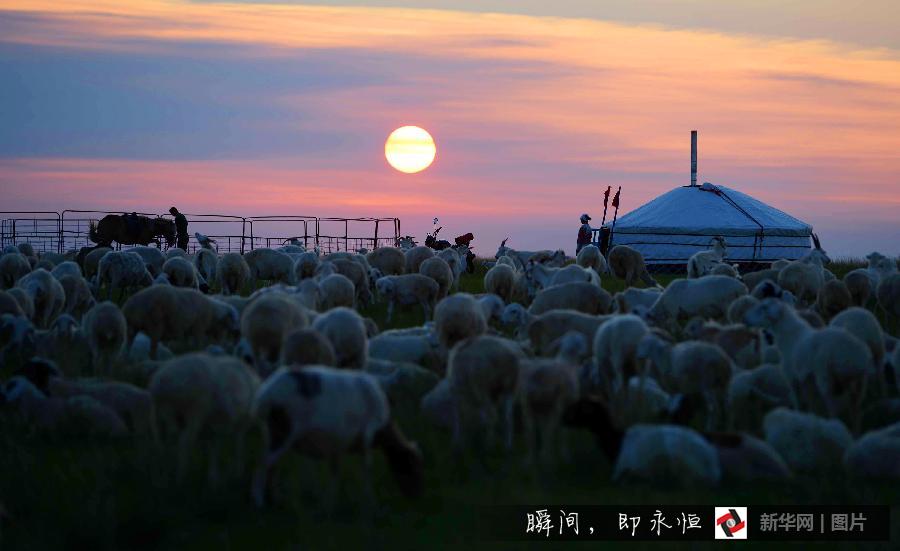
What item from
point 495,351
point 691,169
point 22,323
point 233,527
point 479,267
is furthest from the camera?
point 691,169

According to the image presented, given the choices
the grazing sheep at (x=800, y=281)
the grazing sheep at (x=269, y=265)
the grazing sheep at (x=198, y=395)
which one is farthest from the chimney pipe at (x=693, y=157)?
the grazing sheep at (x=198, y=395)

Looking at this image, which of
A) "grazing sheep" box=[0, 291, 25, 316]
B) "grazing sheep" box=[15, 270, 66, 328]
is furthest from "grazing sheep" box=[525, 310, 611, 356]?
"grazing sheep" box=[15, 270, 66, 328]

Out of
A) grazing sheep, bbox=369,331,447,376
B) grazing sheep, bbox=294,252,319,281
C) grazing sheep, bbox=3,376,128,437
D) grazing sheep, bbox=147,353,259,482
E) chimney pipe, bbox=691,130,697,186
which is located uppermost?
chimney pipe, bbox=691,130,697,186

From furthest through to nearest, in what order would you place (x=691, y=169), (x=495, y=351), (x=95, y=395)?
(x=691, y=169), (x=95, y=395), (x=495, y=351)

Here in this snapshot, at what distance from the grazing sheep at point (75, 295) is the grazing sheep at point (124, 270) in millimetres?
2314

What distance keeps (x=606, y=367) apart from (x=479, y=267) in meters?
30.2

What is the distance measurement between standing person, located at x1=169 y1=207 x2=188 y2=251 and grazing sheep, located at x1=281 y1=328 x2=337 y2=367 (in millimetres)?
33887

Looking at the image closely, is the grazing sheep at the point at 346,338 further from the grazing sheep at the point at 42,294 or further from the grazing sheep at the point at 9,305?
the grazing sheep at the point at 42,294

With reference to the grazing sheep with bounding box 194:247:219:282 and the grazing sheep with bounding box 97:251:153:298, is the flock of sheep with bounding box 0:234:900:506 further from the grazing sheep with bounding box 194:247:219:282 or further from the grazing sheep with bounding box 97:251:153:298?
the grazing sheep with bounding box 194:247:219:282

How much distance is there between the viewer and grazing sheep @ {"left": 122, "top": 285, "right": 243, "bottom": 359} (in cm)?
1344

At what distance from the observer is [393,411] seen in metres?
10.6

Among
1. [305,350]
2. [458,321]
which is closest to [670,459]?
[305,350]

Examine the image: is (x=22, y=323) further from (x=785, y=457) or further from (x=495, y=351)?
(x=785, y=457)

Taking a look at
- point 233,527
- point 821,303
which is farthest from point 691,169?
point 233,527
